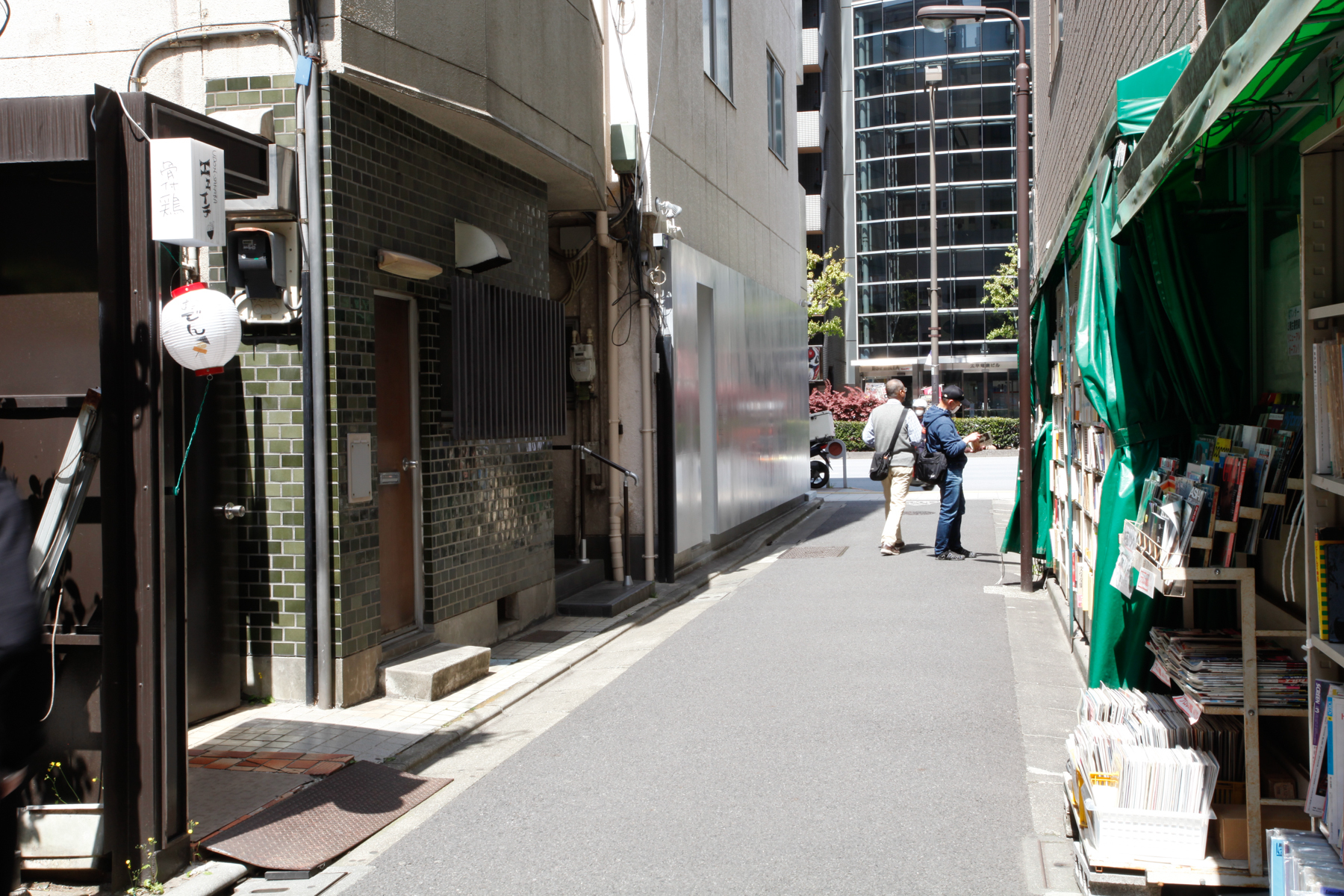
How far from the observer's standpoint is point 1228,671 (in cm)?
409

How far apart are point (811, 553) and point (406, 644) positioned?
23.9 feet

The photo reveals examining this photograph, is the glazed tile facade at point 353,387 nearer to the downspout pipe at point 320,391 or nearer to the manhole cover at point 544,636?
the downspout pipe at point 320,391

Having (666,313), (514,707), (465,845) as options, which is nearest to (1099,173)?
(465,845)

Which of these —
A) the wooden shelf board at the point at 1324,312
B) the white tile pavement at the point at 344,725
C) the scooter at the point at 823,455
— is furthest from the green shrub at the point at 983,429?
the wooden shelf board at the point at 1324,312

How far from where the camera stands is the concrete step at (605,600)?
10320 mm

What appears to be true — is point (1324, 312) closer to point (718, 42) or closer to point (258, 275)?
point (258, 275)

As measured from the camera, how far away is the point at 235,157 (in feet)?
18.9

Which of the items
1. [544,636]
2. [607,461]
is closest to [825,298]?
[607,461]

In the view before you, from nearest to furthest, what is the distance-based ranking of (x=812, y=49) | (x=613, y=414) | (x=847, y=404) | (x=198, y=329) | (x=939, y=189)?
(x=198, y=329), (x=613, y=414), (x=847, y=404), (x=812, y=49), (x=939, y=189)

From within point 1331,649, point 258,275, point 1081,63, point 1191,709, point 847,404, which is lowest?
point 1191,709

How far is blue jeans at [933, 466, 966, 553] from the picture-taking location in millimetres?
12875

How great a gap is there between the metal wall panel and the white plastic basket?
842cm

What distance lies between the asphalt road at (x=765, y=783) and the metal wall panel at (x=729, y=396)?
13.1 feet

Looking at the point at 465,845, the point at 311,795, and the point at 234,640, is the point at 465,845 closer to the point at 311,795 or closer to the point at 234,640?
the point at 311,795
